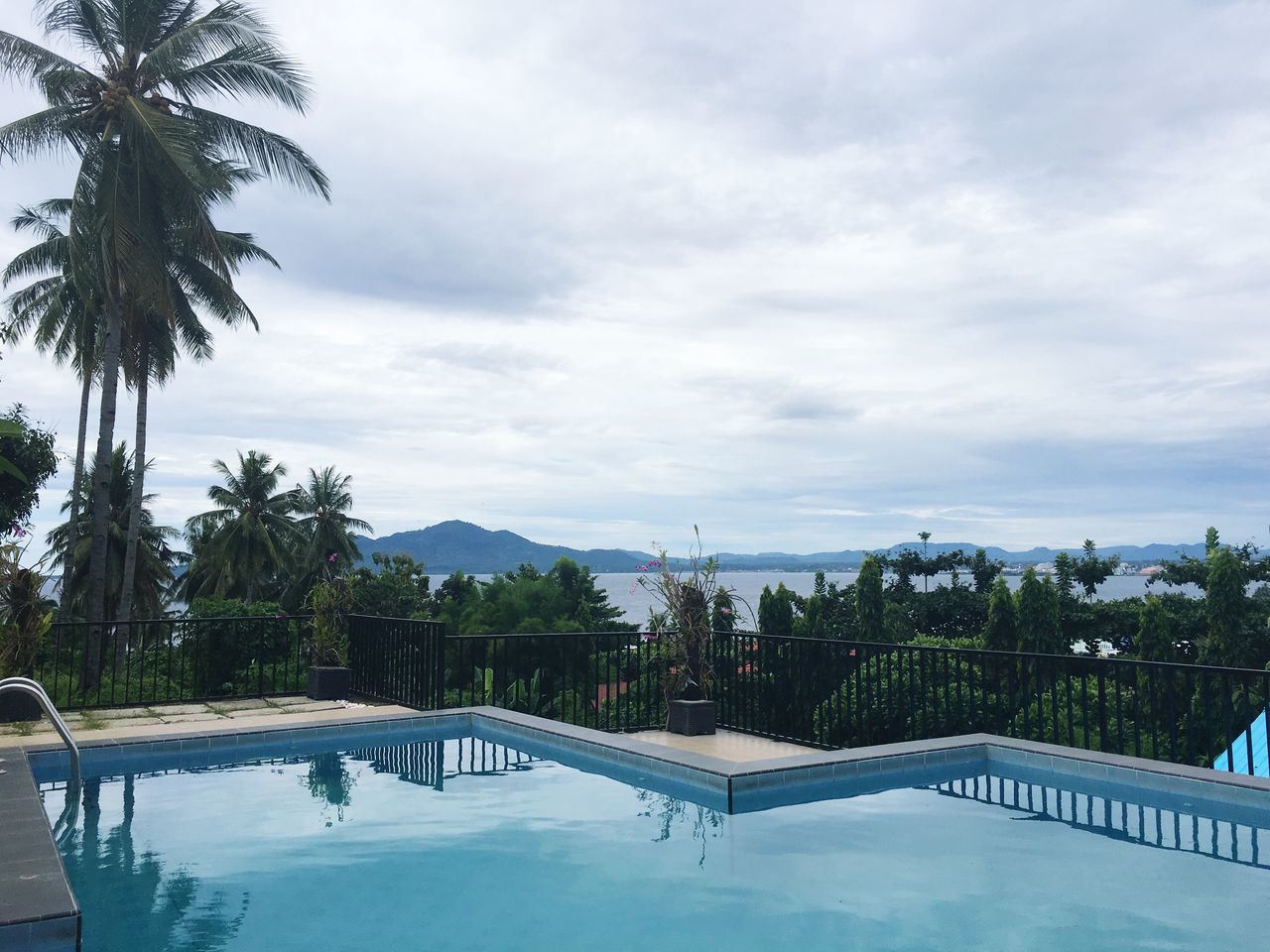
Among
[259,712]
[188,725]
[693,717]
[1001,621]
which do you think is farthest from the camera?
[1001,621]

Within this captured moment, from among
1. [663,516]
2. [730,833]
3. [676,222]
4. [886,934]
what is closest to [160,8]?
[676,222]

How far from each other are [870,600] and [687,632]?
12.2 meters

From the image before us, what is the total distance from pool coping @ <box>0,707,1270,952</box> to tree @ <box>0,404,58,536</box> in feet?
45.3

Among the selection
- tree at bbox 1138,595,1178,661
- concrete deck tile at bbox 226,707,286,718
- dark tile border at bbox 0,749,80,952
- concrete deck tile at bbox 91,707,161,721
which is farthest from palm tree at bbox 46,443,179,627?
dark tile border at bbox 0,749,80,952

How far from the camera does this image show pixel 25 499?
19.9 metres

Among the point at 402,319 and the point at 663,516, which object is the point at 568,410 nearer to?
the point at 663,516

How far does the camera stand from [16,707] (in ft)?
25.5

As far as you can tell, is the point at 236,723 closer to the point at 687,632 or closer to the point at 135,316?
the point at 687,632

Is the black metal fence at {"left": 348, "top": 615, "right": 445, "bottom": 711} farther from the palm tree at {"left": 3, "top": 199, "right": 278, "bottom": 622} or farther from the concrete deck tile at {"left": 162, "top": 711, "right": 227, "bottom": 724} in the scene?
the palm tree at {"left": 3, "top": 199, "right": 278, "bottom": 622}

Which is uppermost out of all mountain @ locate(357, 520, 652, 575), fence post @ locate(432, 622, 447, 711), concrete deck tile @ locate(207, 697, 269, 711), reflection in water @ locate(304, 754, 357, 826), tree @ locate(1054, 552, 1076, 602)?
mountain @ locate(357, 520, 652, 575)

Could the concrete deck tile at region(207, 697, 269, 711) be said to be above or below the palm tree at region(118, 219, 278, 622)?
below

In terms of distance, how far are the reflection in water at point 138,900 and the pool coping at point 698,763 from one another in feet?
1.34

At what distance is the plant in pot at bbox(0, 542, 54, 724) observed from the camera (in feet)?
27.2

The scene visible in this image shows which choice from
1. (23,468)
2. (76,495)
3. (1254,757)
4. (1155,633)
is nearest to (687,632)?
(1254,757)
